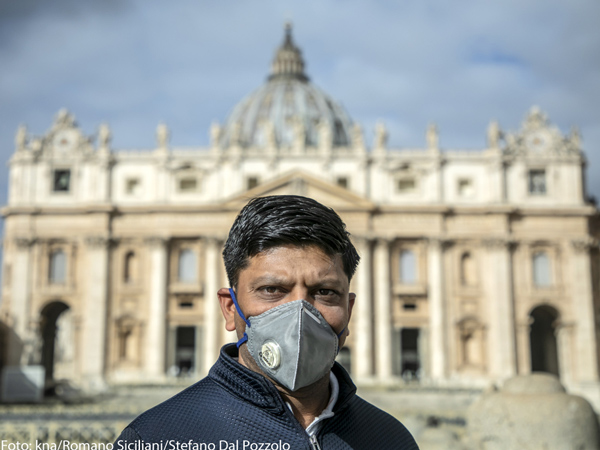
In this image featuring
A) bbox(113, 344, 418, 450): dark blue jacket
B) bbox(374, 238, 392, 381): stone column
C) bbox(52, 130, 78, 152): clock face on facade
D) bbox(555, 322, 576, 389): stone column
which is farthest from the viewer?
bbox(52, 130, 78, 152): clock face on facade

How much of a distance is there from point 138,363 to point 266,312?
48909 mm

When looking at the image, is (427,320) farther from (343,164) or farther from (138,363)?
(138,363)

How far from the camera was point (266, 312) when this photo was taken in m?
3.11

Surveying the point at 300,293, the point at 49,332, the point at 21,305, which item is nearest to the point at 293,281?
the point at 300,293

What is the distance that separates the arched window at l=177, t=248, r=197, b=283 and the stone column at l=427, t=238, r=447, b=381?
17.6 metres

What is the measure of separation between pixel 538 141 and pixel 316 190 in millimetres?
18098

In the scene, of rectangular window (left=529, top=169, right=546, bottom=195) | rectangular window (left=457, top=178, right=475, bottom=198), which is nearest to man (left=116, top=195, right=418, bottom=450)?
rectangular window (left=457, top=178, right=475, bottom=198)

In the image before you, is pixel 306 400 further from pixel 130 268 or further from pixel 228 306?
pixel 130 268

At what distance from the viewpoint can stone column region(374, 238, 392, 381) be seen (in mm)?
48625

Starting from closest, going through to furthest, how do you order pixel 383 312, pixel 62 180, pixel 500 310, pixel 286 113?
pixel 500 310 < pixel 383 312 < pixel 62 180 < pixel 286 113

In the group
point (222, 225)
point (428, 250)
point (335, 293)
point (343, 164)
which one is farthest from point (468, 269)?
point (335, 293)

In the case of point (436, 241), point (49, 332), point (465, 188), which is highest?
point (465, 188)

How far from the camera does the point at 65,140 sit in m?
53.1

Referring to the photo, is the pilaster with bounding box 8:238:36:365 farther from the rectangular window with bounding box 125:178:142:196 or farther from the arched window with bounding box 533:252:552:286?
the arched window with bounding box 533:252:552:286
